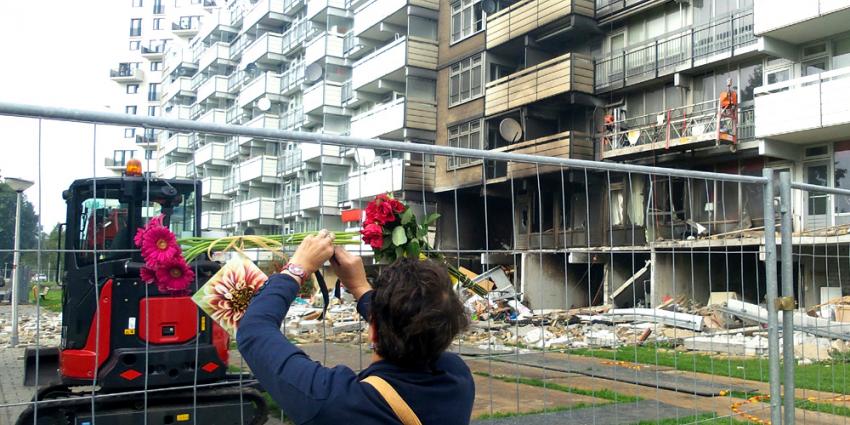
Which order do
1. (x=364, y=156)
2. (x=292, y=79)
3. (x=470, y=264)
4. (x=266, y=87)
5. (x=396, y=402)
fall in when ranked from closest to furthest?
(x=396, y=402) → (x=470, y=264) → (x=364, y=156) → (x=292, y=79) → (x=266, y=87)

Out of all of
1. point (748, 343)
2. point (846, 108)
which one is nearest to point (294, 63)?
point (846, 108)

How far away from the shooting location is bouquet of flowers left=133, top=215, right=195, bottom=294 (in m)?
2.69

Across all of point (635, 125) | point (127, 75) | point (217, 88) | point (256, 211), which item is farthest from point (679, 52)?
point (127, 75)

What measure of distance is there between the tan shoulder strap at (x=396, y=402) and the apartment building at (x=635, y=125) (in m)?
1.62

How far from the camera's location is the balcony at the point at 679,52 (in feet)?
64.4

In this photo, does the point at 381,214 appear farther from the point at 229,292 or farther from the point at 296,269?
the point at 296,269

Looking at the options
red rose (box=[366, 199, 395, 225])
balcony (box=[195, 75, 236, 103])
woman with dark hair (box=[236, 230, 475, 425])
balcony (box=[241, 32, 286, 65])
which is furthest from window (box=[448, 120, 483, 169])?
balcony (box=[195, 75, 236, 103])

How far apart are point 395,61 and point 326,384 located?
3105cm

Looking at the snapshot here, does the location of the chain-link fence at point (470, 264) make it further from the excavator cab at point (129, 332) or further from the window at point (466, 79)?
the window at point (466, 79)

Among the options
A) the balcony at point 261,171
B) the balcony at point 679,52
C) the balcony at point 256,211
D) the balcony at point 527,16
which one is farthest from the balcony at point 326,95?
the balcony at point 256,211

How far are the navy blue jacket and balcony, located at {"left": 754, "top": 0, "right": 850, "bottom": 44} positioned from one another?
61.1 feet

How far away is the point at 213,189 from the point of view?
3.55 m

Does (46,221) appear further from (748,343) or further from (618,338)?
(748,343)

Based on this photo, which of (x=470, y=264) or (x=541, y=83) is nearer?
(x=470, y=264)
